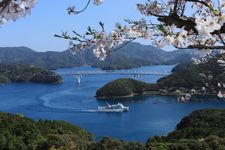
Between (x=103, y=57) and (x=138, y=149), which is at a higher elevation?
(x=103, y=57)

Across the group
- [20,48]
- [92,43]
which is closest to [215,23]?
[92,43]

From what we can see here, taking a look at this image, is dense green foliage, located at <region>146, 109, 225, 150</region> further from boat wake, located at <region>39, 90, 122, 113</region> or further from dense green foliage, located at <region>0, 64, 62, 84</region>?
dense green foliage, located at <region>0, 64, 62, 84</region>

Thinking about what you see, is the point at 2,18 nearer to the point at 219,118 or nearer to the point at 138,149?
the point at 138,149

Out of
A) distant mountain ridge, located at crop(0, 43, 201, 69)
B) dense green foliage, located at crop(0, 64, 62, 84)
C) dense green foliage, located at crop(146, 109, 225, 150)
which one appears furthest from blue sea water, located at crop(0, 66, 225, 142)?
distant mountain ridge, located at crop(0, 43, 201, 69)

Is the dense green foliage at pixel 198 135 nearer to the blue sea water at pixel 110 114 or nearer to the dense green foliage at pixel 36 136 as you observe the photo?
the dense green foliage at pixel 36 136

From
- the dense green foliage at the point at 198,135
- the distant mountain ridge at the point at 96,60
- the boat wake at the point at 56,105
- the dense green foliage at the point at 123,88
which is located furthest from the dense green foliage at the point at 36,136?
the distant mountain ridge at the point at 96,60

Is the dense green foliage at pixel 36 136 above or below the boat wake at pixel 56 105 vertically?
above
